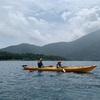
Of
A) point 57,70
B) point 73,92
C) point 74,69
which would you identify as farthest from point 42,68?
point 73,92

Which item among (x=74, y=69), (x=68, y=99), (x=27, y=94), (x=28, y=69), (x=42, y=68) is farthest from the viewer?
(x=28, y=69)

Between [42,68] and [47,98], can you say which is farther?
[42,68]

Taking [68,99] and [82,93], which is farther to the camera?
[82,93]

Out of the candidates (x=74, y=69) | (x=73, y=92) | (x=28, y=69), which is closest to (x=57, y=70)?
(x=74, y=69)

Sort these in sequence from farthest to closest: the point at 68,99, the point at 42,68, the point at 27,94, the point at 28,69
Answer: the point at 28,69 → the point at 42,68 → the point at 27,94 → the point at 68,99

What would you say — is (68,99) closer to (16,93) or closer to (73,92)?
(73,92)

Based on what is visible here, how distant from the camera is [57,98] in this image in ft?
70.8

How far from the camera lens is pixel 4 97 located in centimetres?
2177

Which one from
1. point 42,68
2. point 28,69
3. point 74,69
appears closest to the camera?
point 74,69

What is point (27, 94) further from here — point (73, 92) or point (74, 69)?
point (74, 69)

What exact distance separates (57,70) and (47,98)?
2926cm

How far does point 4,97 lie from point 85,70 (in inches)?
1174

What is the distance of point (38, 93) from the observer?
2356 cm

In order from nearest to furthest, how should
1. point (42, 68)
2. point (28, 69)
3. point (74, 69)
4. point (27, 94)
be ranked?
1. point (27, 94)
2. point (74, 69)
3. point (42, 68)
4. point (28, 69)
